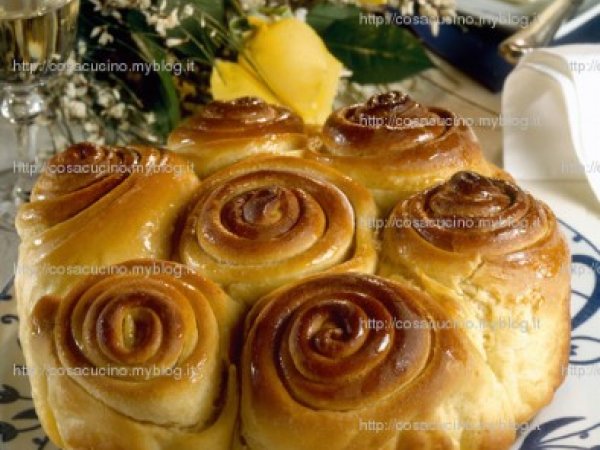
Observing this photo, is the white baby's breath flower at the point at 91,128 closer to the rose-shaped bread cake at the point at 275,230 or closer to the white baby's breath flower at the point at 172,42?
the white baby's breath flower at the point at 172,42

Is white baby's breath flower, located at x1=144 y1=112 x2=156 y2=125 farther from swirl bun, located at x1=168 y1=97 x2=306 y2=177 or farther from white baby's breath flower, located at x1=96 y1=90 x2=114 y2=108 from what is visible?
swirl bun, located at x1=168 y1=97 x2=306 y2=177

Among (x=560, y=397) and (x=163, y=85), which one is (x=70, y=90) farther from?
(x=560, y=397)

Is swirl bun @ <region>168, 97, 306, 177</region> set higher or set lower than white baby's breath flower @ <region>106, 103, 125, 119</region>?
higher

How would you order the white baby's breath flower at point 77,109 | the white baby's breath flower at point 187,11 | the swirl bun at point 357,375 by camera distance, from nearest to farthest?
the swirl bun at point 357,375
the white baby's breath flower at point 187,11
the white baby's breath flower at point 77,109

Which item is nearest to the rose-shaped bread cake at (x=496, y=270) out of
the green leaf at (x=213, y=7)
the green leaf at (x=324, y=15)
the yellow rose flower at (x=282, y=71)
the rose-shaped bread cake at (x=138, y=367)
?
the rose-shaped bread cake at (x=138, y=367)

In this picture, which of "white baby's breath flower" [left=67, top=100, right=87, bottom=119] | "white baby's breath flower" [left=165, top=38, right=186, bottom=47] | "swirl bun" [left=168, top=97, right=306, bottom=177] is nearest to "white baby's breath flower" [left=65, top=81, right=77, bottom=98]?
"white baby's breath flower" [left=67, top=100, right=87, bottom=119]

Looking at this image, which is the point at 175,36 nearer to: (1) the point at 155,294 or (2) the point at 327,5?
(2) the point at 327,5
